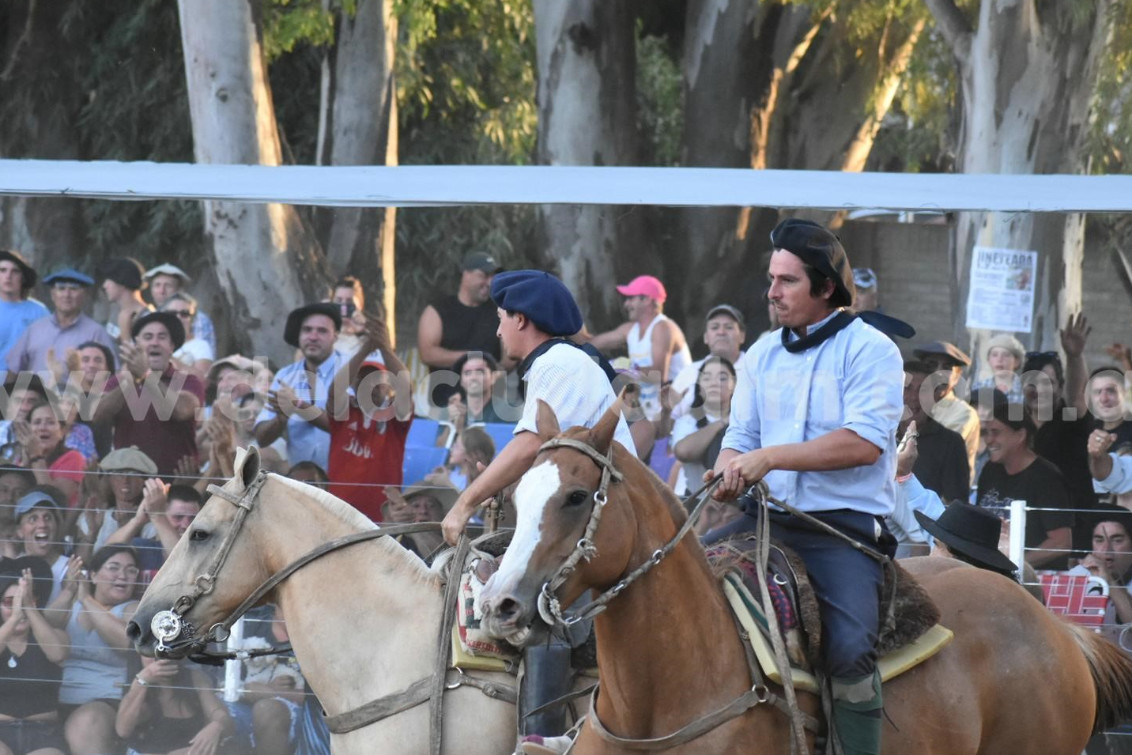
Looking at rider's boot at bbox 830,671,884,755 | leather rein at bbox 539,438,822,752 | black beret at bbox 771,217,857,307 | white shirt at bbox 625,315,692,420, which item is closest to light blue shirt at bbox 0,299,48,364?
white shirt at bbox 625,315,692,420

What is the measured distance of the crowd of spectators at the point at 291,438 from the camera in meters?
8.01

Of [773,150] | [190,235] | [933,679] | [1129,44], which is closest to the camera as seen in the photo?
[933,679]

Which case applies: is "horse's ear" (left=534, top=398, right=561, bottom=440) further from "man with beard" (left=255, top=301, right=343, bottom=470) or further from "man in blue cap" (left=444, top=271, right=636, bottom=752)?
"man with beard" (left=255, top=301, right=343, bottom=470)

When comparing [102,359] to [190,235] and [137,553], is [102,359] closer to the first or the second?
[137,553]

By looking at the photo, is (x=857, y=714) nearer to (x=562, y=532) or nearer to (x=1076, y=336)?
(x=562, y=532)

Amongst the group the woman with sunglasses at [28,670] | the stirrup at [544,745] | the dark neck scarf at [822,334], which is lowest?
the woman with sunglasses at [28,670]

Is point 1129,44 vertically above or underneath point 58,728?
above

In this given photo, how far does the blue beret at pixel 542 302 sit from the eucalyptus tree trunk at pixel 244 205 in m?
4.77

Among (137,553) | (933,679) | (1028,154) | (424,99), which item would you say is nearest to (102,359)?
(137,553)

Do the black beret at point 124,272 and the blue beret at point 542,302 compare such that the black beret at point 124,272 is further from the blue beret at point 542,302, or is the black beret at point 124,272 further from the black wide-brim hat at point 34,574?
the blue beret at point 542,302

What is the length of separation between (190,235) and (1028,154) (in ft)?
22.0

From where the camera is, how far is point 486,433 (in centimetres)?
829

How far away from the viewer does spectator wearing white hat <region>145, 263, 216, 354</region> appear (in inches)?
369

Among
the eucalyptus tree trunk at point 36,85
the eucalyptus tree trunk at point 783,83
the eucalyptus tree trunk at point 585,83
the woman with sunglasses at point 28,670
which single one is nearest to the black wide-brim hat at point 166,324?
the woman with sunglasses at point 28,670
